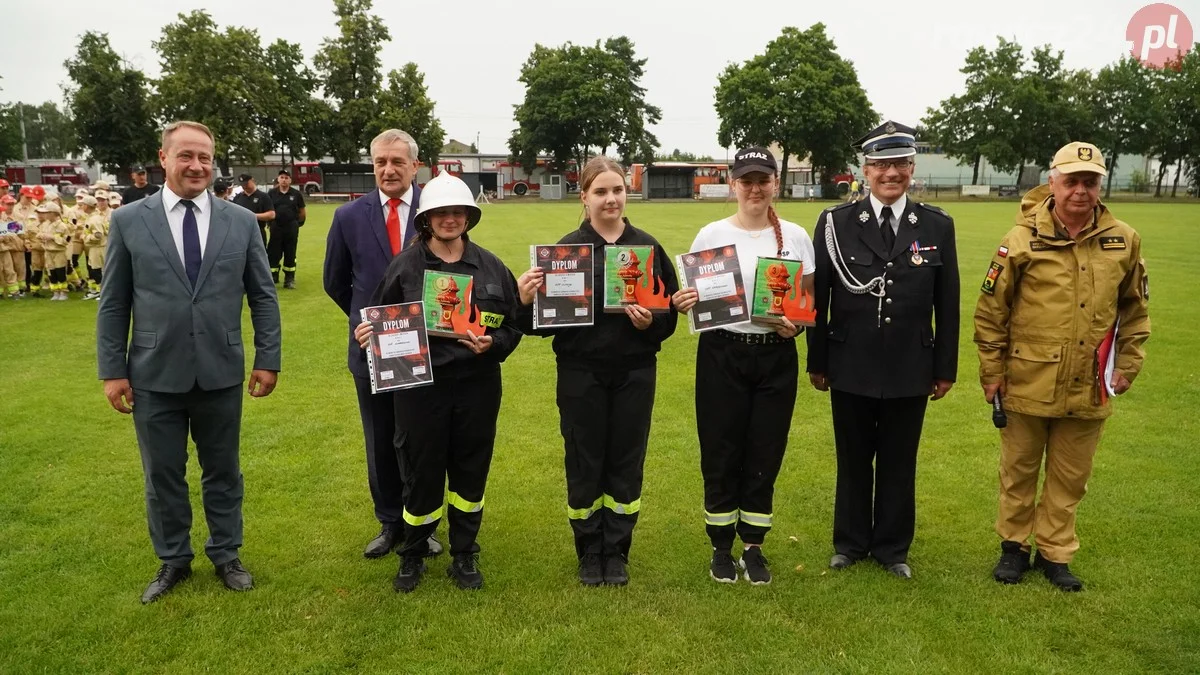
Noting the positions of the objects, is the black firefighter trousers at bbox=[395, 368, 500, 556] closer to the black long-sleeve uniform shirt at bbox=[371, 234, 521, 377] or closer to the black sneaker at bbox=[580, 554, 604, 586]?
the black long-sleeve uniform shirt at bbox=[371, 234, 521, 377]

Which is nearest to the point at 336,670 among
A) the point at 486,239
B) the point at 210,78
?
the point at 486,239

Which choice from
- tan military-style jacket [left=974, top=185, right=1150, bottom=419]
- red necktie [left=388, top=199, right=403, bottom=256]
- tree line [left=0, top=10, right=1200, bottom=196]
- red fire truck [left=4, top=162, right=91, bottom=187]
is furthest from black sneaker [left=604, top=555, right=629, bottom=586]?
red fire truck [left=4, top=162, right=91, bottom=187]

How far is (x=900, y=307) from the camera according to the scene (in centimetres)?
421

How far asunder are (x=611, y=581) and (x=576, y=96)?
68181 millimetres

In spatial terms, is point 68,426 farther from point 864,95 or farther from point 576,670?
point 864,95

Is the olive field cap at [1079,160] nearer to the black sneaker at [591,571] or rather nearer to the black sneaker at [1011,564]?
the black sneaker at [1011,564]

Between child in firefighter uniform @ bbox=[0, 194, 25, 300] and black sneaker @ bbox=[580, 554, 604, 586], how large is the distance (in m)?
14.8

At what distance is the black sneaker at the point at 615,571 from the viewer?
441 cm

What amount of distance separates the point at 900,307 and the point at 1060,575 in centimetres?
177

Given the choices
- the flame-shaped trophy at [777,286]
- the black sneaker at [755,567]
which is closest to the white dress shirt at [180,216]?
the flame-shaped trophy at [777,286]

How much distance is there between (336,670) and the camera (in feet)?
12.0

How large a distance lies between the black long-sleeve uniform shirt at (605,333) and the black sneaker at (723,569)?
123 centimetres

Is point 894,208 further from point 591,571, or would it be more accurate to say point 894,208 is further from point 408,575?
point 408,575

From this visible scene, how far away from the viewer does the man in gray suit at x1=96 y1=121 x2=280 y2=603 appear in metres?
4.00
